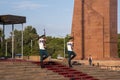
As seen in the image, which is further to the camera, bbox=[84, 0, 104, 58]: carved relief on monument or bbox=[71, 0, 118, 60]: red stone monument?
bbox=[84, 0, 104, 58]: carved relief on monument

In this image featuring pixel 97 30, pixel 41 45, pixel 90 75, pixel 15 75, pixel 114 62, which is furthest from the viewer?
pixel 97 30

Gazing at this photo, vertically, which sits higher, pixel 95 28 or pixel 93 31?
pixel 95 28

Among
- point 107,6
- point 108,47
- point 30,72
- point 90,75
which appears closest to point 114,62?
point 108,47

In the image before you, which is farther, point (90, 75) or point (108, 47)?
point (108, 47)

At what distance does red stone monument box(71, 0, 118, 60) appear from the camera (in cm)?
4822

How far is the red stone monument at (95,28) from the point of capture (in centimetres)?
4822

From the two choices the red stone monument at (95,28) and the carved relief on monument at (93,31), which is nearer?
the red stone monument at (95,28)

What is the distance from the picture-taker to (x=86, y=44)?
4909 centimetres

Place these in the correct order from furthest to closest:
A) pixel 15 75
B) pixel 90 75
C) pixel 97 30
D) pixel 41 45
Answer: pixel 97 30 < pixel 90 75 < pixel 41 45 < pixel 15 75

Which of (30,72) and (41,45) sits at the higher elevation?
(41,45)

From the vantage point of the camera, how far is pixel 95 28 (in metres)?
48.7

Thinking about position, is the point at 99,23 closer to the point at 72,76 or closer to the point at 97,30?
the point at 97,30

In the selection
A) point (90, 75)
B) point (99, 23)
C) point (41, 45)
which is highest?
point (99, 23)

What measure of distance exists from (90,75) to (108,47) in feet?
79.7
